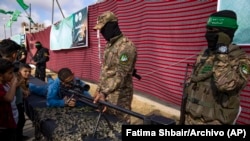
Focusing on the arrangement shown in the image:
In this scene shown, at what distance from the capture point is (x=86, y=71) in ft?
34.0

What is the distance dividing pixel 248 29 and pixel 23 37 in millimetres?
21286

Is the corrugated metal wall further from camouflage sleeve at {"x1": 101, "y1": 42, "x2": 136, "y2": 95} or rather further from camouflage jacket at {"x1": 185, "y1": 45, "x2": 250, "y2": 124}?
camouflage jacket at {"x1": 185, "y1": 45, "x2": 250, "y2": 124}

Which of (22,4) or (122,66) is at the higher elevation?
(22,4)

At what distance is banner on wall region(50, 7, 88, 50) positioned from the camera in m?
9.97

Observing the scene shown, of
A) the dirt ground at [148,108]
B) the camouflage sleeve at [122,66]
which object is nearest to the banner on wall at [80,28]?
the dirt ground at [148,108]

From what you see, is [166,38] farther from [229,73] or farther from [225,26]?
[229,73]

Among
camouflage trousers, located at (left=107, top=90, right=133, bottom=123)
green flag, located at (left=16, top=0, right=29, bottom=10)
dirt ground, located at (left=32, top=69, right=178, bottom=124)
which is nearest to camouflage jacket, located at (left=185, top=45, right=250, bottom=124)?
camouflage trousers, located at (left=107, top=90, right=133, bottom=123)

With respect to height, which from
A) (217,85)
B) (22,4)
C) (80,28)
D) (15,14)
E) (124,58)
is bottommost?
(217,85)

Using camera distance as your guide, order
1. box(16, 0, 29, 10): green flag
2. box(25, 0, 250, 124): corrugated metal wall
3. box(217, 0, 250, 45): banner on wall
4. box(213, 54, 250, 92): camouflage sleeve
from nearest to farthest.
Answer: box(213, 54, 250, 92): camouflage sleeve < box(217, 0, 250, 45): banner on wall < box(25, 0, 250, 124): corrugated metal wall < box(16, 0, 29, 10): green flag

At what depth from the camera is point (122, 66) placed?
287cm

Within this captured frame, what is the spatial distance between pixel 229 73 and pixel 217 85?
0.11 m

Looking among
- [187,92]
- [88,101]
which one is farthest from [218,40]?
[88,101]

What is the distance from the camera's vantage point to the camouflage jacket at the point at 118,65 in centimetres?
289

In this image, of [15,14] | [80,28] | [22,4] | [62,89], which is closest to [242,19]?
[62,89]
